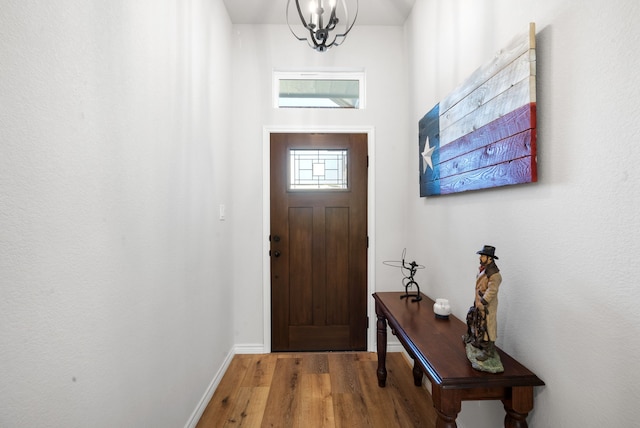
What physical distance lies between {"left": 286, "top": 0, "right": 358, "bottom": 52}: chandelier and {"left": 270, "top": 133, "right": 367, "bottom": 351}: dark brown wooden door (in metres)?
0.96

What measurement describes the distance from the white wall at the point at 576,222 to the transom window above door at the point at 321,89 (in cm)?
148

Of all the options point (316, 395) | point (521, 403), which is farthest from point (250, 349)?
point (521, 403)

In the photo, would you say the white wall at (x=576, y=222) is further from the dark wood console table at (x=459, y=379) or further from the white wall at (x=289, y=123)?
the white wall at (x=289, y=123)

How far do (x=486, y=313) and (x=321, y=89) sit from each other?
8.04ft

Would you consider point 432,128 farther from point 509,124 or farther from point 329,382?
point 329,382

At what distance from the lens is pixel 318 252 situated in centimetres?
274

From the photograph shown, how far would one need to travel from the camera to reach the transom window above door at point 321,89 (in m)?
2.80

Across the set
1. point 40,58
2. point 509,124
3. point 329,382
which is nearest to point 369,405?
point 329,382

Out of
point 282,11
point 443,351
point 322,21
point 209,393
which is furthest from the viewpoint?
point 282,11

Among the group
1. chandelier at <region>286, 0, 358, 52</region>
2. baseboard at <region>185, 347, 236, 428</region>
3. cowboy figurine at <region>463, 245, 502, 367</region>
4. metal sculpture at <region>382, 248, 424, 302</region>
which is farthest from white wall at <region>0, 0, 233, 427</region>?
metal sculpture at <region>382, 248, 424, 302</region>

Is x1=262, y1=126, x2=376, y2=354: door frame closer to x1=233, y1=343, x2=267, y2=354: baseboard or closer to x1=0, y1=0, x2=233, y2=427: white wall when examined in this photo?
x1=233, y1=343, x2=267, y2=354: baseboard

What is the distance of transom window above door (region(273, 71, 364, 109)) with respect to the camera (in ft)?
9.20

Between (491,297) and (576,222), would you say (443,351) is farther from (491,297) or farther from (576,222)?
(576,222)

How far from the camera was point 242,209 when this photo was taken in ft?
8.89
